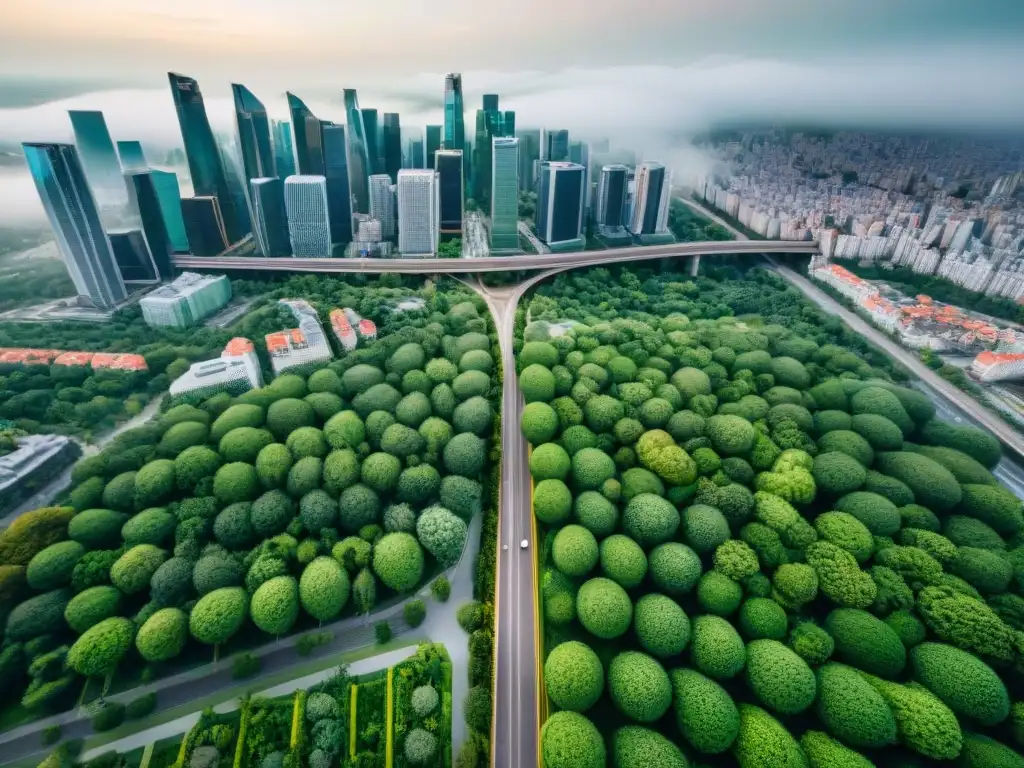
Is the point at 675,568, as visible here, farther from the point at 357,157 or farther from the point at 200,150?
the point at 200,150

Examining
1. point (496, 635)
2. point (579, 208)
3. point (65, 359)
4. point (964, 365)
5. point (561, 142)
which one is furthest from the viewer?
point (561, 142)

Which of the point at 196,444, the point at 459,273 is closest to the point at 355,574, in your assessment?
the point at 196,444

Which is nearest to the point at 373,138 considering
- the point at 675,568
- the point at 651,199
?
the point at 651,199

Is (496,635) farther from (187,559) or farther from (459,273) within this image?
(459,273)

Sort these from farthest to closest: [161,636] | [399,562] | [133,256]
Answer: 1. [133,256]
2. [399,562]
3. [161,636]

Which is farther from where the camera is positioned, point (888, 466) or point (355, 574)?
point (888, 466)

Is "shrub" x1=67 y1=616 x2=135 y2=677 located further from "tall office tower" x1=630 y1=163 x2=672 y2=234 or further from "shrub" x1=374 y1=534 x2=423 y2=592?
"tall office tower" x1=630 y1=163 x2=672 y2=234
